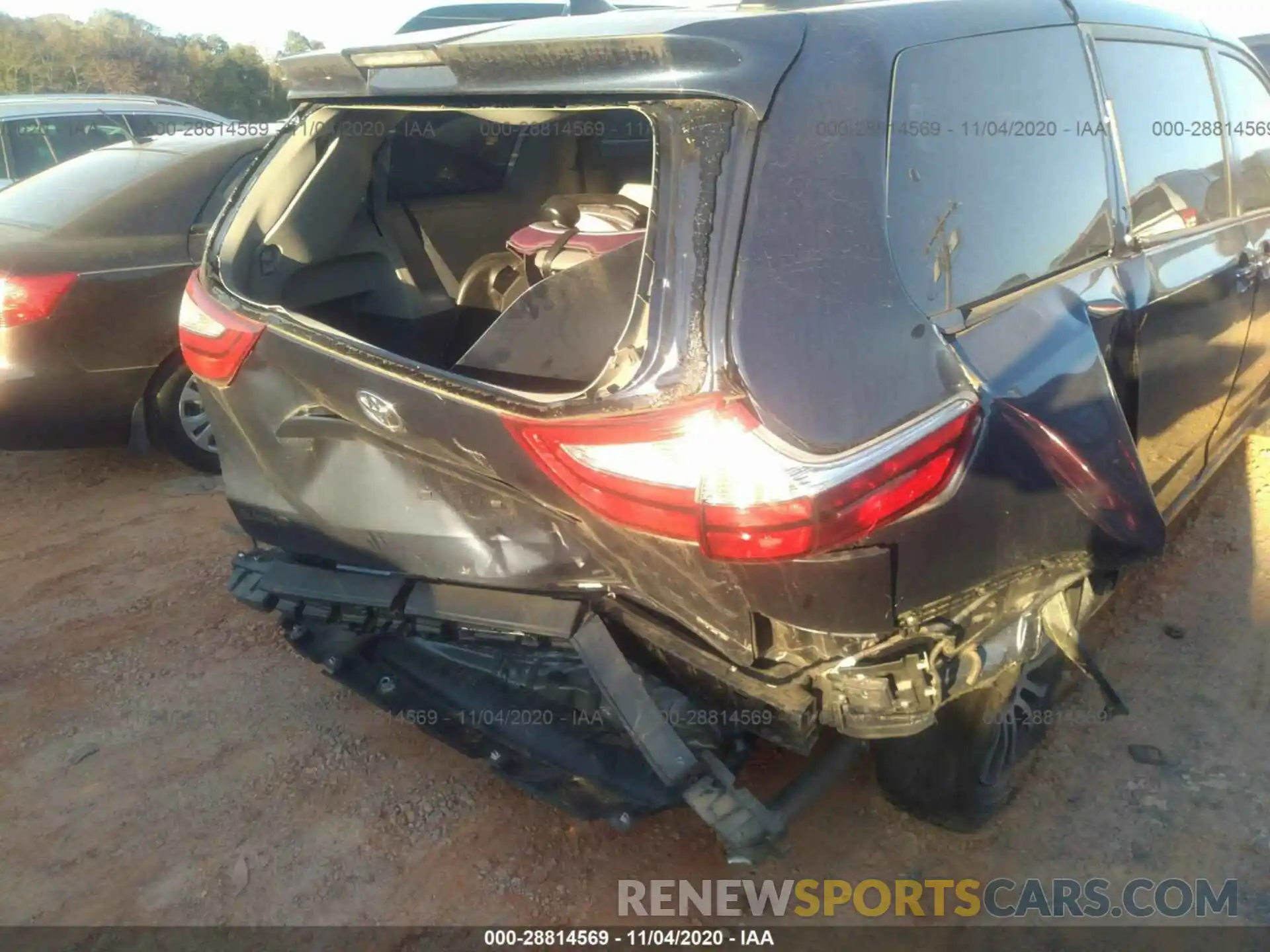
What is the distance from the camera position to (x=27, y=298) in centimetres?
416

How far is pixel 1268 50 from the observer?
30.7ft

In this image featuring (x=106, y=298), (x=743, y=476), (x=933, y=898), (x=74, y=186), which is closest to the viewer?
(x=743, y=476)

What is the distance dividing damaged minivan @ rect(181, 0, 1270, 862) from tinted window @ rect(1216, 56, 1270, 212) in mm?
494

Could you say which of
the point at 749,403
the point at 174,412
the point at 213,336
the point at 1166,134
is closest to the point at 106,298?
the point at 174,412

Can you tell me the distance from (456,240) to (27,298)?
195 cm

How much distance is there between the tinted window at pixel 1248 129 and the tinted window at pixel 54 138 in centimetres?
641

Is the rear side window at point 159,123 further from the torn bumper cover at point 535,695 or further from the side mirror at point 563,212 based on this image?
the torn bumper cover at point 535,695

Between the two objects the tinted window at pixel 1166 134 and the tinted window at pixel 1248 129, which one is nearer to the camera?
the tinted window at pixel 1166 134

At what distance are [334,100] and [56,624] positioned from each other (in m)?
2.27

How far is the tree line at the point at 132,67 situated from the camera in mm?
20938

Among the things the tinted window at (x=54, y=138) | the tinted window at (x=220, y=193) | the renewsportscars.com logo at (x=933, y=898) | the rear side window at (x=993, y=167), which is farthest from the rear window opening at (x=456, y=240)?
the tinted window at (x=54, y=138)

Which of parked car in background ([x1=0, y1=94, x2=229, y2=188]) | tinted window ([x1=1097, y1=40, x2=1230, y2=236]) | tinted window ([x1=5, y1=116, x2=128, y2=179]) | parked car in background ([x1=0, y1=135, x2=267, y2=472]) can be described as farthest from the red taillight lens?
tinted window ([x1=1097, y1=40, x2=1230, y2=236])

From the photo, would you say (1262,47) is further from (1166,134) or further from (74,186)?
(74,186)

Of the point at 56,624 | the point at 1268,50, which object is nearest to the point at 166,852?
the point at 56,624
